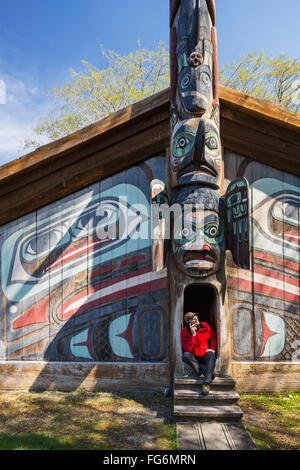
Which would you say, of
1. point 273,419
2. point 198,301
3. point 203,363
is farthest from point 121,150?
point 273,419

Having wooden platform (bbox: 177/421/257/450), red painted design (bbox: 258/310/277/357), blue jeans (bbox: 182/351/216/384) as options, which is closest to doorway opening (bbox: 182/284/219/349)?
red painted design (bbox: 258/310/277/357)

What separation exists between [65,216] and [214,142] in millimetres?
2553

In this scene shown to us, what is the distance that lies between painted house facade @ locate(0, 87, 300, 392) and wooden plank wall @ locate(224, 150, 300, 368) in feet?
0.05

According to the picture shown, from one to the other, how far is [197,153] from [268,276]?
2.26m

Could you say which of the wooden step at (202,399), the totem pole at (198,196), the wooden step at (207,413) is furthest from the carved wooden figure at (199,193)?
the wooden step at (207,413)

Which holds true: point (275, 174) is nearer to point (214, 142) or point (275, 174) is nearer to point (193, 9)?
point (214, 142)

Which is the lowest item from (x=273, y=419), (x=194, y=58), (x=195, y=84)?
(x=273, y=419)

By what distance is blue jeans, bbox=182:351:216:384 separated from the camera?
11.9 ft

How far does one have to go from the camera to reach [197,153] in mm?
3752

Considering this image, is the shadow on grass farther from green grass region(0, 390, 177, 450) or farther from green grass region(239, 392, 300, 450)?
green grass region(239, 392, 300, 450)

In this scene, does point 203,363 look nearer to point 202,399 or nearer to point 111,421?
point 202,399

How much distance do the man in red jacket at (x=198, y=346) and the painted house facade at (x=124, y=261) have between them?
596 millimetres

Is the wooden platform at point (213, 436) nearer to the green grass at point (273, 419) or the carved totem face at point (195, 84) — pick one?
the green grass at point (273, 419)

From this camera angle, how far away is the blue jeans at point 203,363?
11.9 feet
